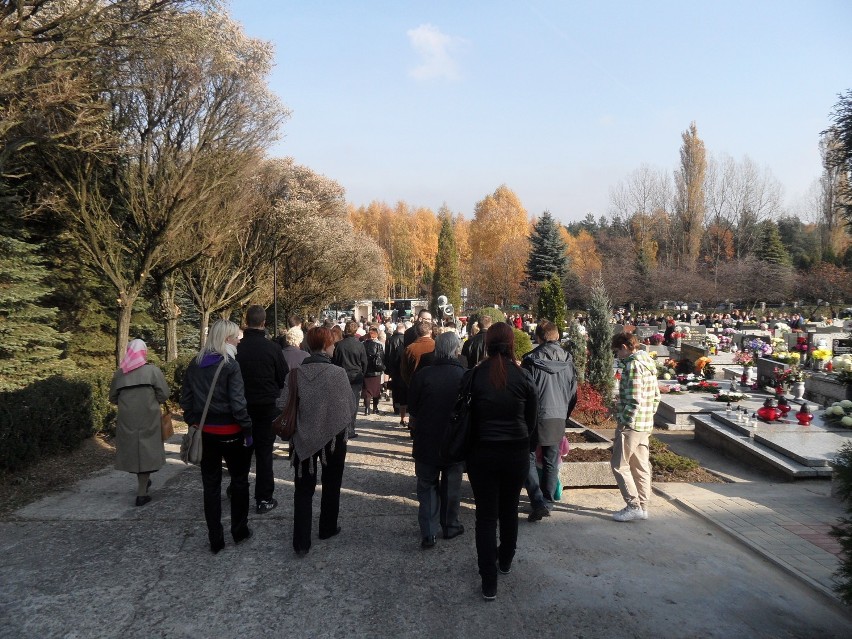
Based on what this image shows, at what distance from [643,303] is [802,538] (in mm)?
44268

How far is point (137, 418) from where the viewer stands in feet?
18.7

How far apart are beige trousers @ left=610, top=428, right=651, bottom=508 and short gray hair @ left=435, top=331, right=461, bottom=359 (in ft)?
5.81

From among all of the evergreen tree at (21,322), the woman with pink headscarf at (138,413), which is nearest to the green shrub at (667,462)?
the woman with pink headscarf at (138,413)

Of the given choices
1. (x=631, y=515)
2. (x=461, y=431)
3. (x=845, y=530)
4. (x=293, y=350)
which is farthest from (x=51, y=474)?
(x=845, y=530)

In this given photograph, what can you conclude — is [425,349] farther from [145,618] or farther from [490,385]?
[145,618]

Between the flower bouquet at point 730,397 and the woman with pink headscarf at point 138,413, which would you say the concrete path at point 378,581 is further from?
the flower bouquet at point 730,397

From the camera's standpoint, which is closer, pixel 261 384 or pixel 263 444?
pixel 261 384

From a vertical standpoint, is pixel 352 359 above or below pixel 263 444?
above

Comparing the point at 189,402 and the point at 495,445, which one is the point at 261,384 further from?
the point at 495,445

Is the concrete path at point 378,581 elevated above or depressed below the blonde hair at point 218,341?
below

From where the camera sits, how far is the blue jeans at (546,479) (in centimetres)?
548

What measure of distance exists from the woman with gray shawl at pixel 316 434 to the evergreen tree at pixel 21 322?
10746 millimetres

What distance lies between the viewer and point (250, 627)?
3.57 meters

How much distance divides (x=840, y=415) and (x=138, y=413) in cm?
991
